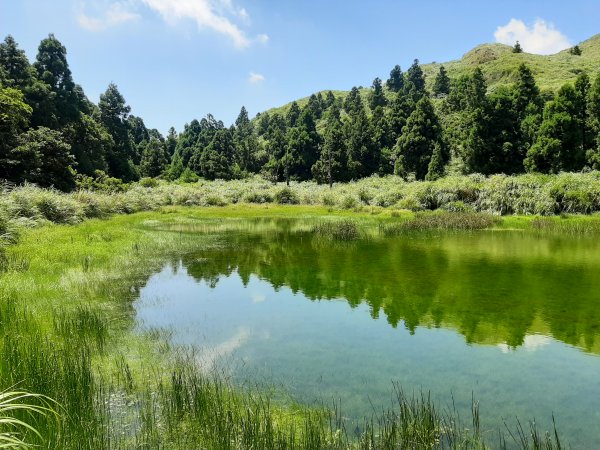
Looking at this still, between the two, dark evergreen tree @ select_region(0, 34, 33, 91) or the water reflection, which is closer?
the water reflection

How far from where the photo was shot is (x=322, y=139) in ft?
307

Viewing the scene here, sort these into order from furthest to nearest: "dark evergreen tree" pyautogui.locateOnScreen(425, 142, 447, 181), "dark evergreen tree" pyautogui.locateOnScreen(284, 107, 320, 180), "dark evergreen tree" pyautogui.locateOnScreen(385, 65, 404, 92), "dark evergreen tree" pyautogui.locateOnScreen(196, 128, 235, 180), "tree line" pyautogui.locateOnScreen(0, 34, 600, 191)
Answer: "dark evergreen tree" pyautogui.locateOnScreen(385, 65, 404, 92) < "dark evergreen tree" pyautogui.locateOnScreen(196, 128, 235, 180) < "dark evergreen tree" pyautogui.locateOnScreen(284, 107, 320, 180) < "dark evergreen tree" pyautogui.locateOnScreen(425, 142, 447, 181) < "tree line" pyautogui.locateOnScreen(0, 34, 600, 191)

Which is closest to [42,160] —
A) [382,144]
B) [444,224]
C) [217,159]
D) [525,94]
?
[444,224]

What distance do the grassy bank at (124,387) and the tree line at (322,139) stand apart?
700 inches

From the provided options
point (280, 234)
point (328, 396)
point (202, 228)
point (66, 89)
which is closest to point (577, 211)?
point (280, 234)

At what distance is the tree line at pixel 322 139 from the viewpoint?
39744 mm

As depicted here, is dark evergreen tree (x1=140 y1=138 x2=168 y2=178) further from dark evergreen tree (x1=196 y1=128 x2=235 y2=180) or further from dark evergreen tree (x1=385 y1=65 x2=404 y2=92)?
dark evergreen tree (x1=385 y1=65 x2=404 y2=92)

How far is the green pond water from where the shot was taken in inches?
333

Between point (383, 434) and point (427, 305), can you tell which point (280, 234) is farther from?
point (383, 434)

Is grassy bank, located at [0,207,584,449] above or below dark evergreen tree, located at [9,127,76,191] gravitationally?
below

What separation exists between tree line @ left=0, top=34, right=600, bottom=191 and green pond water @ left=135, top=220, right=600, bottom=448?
2073 cm

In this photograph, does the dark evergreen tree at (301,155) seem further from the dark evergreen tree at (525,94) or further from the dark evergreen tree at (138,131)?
the dark evergreen tree at (138,131)

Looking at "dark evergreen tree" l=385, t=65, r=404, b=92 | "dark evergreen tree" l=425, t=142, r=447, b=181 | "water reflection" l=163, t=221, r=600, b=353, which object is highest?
"dark evergreen tree" l=385, t=65, r=404, b=92

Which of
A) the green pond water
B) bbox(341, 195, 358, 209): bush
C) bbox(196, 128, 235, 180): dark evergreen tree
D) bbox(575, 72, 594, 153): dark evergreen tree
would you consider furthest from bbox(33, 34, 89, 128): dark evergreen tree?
bbox(575, 72, 594, 153): dark evergreen tree
